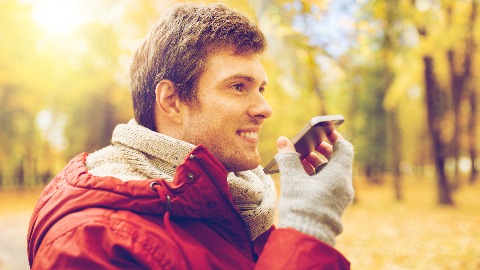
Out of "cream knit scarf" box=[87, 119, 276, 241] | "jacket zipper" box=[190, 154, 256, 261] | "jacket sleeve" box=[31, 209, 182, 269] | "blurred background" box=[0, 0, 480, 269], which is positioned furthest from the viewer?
"blurred background" box=[0, 0, 480, 269]

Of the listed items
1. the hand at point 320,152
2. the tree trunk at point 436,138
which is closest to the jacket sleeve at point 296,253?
the hand at point 320,152

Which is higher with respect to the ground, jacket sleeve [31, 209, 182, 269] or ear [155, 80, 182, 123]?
ear [155, 80, 182, 123]

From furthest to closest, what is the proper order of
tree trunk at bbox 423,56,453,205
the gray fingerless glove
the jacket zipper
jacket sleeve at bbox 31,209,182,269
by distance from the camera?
tree trunk at bbox 423,56,453,205 → the jacket zipper → the gray fingerless glove → jacket sleeve at bbox 31,209,182,269

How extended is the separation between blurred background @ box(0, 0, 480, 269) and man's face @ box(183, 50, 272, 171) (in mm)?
569

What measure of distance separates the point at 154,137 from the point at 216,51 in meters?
0.45

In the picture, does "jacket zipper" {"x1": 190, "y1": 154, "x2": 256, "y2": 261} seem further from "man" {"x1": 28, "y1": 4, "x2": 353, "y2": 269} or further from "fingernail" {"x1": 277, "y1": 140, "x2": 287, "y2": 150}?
"fingernail" {"x1": 277, "y1": 140, "x2": 287, "y2": 150}

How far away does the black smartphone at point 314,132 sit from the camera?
1537 millimetres

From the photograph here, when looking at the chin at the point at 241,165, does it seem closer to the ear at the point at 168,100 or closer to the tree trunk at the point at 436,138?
the ear at the point at 168,100

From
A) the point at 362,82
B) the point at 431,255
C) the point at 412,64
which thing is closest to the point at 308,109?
the point at 362,82

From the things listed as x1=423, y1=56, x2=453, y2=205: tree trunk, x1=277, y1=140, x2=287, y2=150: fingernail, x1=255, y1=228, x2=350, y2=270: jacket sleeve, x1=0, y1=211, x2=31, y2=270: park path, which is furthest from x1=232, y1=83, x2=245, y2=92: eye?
x1=423, y1=56, x2=453, y2=205: tree trunk

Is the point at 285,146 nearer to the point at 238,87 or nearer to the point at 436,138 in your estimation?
the point at 238,87

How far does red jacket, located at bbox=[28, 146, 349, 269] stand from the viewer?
1237 mm

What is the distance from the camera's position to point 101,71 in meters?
20.5

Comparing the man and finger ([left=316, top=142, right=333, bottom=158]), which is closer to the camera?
the man
